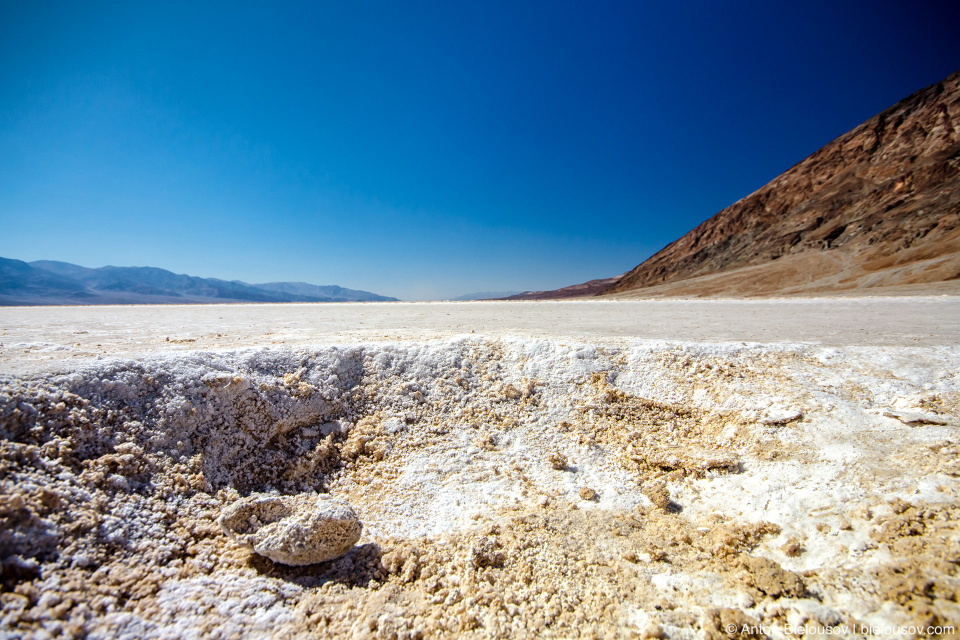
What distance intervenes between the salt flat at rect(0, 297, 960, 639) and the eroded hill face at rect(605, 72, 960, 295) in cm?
3057

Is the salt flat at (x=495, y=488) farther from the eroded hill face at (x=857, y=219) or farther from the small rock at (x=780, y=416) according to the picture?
the eroded hill face at (x=857, y=219)

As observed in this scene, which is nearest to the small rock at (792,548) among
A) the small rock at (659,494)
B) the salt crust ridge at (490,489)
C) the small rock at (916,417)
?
the salt crust ridge at (490,489)

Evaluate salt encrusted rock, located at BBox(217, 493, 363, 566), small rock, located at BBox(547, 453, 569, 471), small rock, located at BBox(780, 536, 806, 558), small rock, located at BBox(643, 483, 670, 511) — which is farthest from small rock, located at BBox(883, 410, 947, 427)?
salt encrusted rock, located at BBox(217, 493, 363, 566)

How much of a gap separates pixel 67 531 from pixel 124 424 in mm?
1148

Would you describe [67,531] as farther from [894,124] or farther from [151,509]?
[894,124]

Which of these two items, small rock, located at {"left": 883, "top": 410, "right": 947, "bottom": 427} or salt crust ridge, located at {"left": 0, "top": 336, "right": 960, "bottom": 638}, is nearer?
salt crust ridge, located at {"left": 0, "top": 336, "right": 960, "bottom": 638}

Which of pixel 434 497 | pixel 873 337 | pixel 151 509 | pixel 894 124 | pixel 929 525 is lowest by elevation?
pixel 434 497

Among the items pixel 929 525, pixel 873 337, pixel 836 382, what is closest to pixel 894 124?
pixel 873 337

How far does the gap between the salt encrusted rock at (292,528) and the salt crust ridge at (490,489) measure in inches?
4.0

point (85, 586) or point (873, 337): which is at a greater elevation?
point (873, 337)

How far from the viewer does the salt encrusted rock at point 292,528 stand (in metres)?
2.73

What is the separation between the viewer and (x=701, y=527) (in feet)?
10.4

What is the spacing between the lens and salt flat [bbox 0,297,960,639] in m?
2.28

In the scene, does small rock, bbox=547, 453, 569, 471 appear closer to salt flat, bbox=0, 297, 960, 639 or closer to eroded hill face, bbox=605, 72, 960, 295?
salt flat, bbox=0, 297, 960, 639
